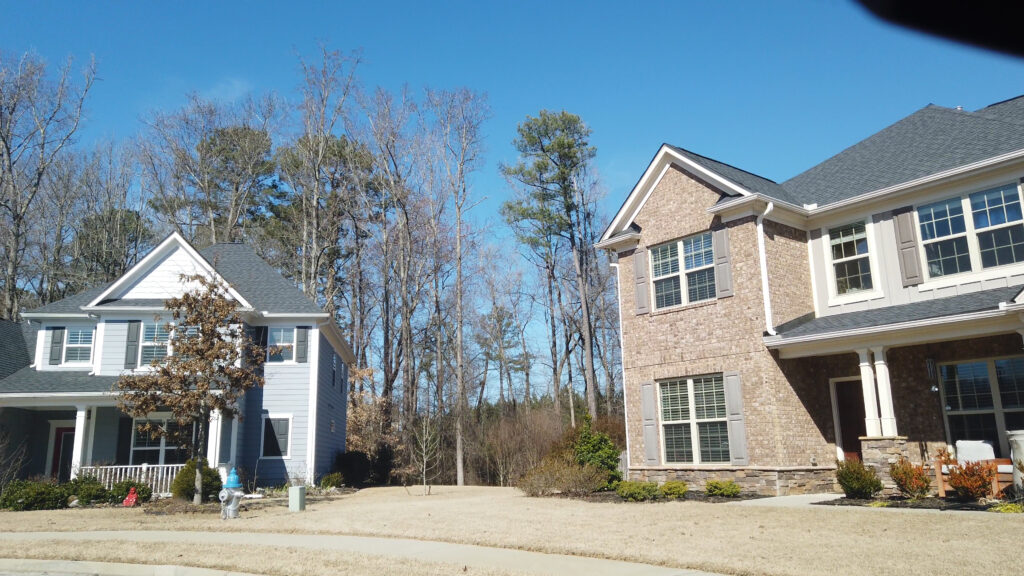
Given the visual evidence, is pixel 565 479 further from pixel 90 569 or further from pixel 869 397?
pixel 90 569

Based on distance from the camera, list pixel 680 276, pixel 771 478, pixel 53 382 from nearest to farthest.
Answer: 1. pixel 771 478
2. pixel 680 276
3. pixel 53 382

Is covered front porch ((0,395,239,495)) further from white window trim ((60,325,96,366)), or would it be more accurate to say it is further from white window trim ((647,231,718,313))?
white window trim ((647,231,718,313))

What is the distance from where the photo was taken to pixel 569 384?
124 feet

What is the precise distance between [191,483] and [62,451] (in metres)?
9.30

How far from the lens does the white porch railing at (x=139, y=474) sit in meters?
19.6

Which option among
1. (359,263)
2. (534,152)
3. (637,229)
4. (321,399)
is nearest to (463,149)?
(534,152)

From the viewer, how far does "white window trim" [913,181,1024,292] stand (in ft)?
45.0

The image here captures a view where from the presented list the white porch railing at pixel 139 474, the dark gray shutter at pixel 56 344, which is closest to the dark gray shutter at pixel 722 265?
the white porch railing at pixel 139 474

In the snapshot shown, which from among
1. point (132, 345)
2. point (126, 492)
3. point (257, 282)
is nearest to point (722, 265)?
point (126, 492)

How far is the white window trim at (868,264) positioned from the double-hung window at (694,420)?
3174 mm

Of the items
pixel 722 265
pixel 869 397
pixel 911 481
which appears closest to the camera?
pixel 911 481

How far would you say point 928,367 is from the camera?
47.3 ft

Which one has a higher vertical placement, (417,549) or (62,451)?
(62,451)

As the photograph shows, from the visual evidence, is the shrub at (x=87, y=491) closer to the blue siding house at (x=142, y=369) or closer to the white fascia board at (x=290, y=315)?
the blue siding house at (x=142, y=369)
